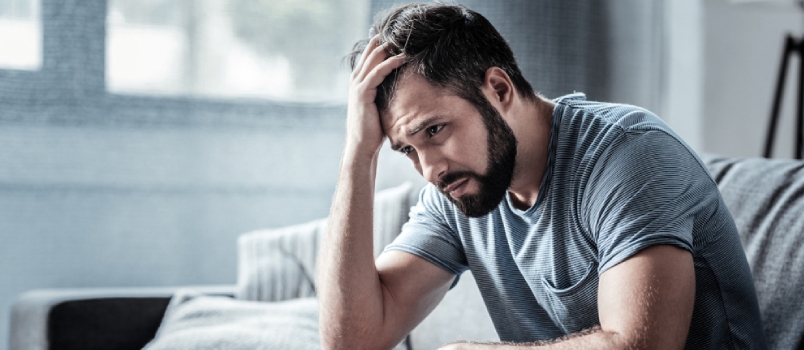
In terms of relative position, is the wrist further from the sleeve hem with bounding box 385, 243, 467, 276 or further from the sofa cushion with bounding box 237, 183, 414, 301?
the sofa cushion with bounding box 237, 183, 414, 301

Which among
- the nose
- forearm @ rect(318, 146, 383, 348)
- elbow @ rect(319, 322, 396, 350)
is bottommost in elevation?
elbow @ rect(319, 322, 396, 350)

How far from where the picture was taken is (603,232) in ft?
3.28

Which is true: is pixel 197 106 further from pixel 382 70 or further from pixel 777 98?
pixel 777 98

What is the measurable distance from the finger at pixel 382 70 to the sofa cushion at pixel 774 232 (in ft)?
2.23

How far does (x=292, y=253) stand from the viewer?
1894mm

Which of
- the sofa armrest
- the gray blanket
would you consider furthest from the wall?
the sofa armrest

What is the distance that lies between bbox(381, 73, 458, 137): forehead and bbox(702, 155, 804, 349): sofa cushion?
59cm

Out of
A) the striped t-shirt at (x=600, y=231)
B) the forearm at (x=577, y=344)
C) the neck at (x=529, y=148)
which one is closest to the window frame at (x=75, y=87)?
the striped t-shirt at (x=600, y=231)

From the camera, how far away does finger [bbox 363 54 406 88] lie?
45.6 inches

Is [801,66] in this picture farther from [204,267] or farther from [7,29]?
[7,29]

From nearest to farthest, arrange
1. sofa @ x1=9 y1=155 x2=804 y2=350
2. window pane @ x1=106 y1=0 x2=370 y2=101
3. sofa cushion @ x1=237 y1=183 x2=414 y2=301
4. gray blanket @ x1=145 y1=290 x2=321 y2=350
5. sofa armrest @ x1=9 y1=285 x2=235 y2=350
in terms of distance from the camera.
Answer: sofa @ x1=9 y1=155 x2=804 y2=350 < gray blanket @ x1=145 y1=290 x2=321 y2=350 < sofa armrest @ x1=9 y1=285 x2=235 y2=350 < sofa cushion @ x1=237 y1=183 x2=414 y2=301 < window pane @ x1=106 y1=0 x2=370 y2=101

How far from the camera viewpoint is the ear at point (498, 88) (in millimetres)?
1164

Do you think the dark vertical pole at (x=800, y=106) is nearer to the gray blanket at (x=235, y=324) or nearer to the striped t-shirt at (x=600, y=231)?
the striped t-shirt at (x=600, y=231)


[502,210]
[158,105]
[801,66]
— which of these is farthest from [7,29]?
[801,66]
